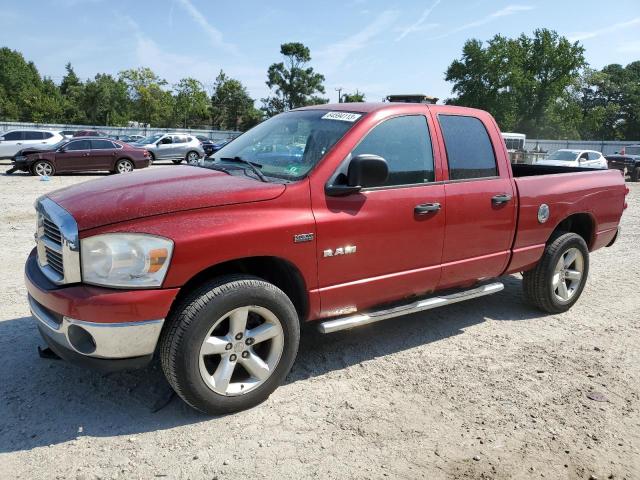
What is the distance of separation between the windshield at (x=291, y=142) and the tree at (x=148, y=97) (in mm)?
67108

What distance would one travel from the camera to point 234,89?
76.2 metres

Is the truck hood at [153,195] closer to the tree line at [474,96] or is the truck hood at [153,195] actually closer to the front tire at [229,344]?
the front tire at [229,344]

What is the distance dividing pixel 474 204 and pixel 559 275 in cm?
160

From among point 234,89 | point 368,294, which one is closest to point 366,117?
point 368,294

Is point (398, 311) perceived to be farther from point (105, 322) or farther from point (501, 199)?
point (105, 322)

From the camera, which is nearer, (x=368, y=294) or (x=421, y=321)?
(x=368, y=294)

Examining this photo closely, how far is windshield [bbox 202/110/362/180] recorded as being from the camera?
3494 millimetres

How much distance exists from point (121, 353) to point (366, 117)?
226 cm

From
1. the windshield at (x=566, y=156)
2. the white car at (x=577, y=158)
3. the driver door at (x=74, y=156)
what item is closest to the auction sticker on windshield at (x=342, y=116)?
the driver door at (x=74, y=156)

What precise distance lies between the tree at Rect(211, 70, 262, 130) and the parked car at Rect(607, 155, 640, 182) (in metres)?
56.5

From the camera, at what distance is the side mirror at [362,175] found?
3.21 metres

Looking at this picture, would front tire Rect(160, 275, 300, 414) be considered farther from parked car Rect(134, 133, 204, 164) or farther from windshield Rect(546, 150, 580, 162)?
parked car Rect(134, 133, 204, 164)

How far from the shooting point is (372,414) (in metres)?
3.14

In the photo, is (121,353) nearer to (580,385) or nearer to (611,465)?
(611,465)
